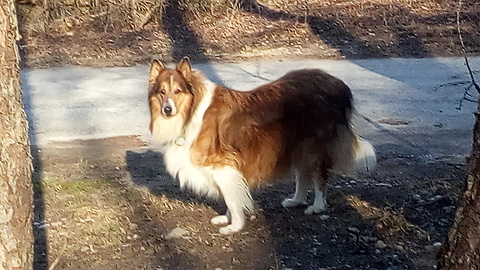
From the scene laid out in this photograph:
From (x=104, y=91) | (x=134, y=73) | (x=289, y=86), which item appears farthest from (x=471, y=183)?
(x=134, y=73)

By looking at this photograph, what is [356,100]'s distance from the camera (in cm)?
1099

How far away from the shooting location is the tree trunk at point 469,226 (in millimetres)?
3520

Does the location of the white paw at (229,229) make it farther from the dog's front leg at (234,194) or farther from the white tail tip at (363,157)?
the white tail tip at (363,157)

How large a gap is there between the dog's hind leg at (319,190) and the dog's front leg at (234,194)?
59 cm

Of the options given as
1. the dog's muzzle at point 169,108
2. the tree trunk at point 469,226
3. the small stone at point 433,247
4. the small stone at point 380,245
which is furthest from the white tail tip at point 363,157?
the tree trunk at point 469,226

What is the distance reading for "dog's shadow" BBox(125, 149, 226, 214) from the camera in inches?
268

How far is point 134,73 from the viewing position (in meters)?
13.3

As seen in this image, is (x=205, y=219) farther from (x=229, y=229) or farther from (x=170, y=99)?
(x=170, y=99)

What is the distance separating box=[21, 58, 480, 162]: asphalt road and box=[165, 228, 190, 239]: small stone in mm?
2077

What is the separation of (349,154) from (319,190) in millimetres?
401

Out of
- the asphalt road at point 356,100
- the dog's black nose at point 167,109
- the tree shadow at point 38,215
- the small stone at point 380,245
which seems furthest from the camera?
the asphalt road at point 356,100

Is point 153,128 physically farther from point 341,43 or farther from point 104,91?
point 341,43

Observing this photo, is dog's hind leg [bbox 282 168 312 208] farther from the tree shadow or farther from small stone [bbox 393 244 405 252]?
the tree shadow

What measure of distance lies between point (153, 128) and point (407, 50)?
10206 mm
